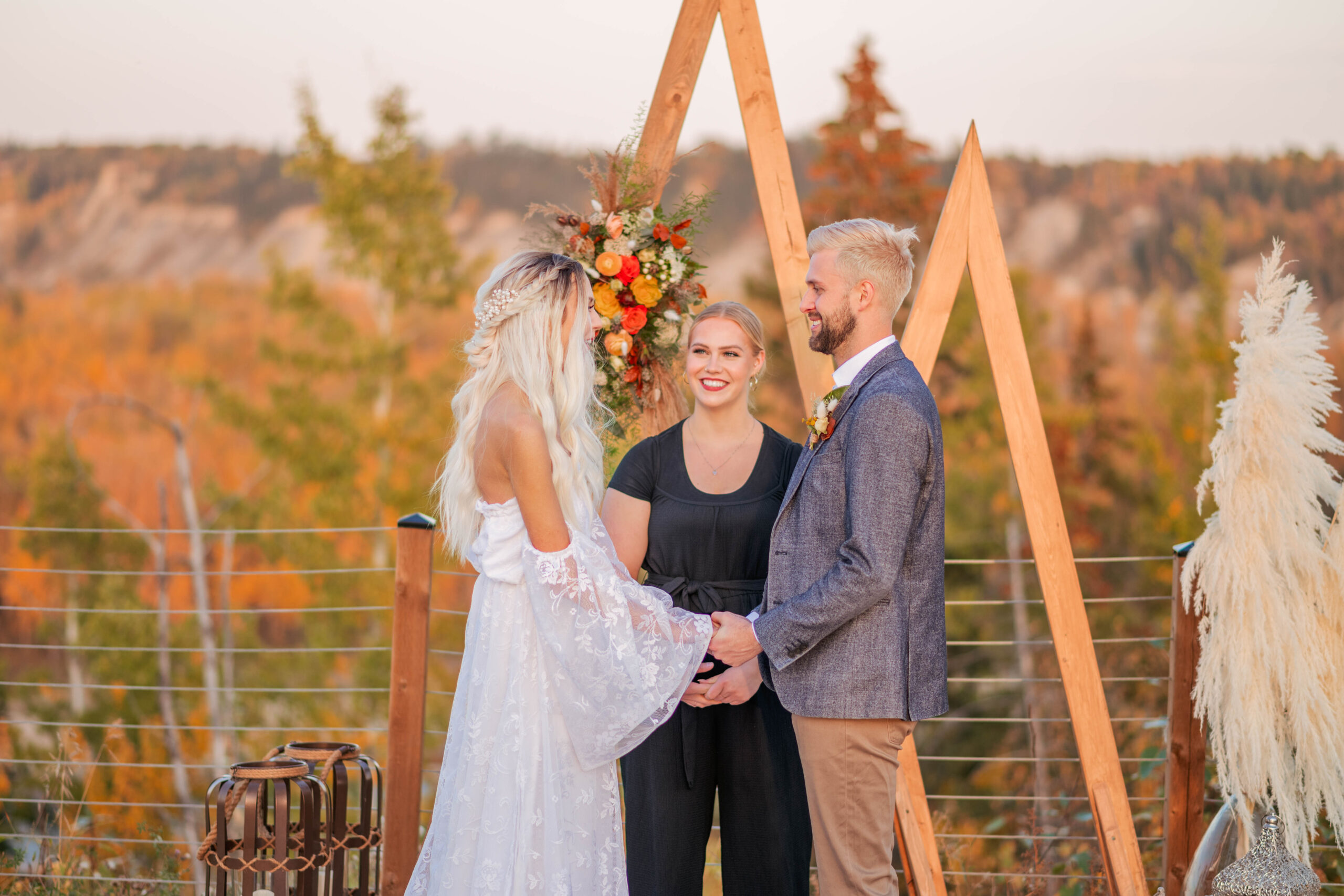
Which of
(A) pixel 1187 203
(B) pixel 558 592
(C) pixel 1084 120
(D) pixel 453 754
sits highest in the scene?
(C) pixel 1084 120

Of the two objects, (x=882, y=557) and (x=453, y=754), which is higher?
(x=882, y=557)

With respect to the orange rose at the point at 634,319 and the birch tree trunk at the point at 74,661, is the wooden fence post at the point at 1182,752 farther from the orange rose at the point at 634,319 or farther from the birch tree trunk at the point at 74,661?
the birch tree trunk at the point at 74,661

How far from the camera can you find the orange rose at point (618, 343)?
3.41 meters

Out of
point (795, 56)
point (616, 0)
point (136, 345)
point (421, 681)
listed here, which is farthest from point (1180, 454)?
point (136, 345)

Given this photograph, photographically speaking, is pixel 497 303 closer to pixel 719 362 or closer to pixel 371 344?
pixel 719 362

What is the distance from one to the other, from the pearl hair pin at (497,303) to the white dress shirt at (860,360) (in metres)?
0.80

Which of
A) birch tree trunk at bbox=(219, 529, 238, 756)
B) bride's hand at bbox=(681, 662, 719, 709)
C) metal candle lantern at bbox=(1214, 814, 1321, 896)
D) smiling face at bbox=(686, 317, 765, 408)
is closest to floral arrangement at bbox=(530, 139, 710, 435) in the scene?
smiling face at bbox=(686, 317, 765, 408)

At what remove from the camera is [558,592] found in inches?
103

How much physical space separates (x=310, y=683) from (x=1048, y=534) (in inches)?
518

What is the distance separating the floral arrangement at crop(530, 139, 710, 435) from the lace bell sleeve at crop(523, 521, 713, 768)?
93 cm

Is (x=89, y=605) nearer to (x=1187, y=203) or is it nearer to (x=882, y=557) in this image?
(x=882, y=557)

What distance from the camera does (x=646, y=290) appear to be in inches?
135

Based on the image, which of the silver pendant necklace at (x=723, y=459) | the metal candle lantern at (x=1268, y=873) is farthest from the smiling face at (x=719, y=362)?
the metal candle lantern at (x=1268, y=873)

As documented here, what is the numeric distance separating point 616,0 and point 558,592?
13653mm
